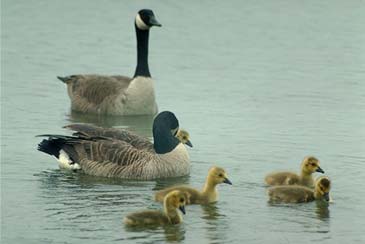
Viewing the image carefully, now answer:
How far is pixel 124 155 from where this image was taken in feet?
42.9

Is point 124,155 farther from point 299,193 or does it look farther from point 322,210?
point 322,210

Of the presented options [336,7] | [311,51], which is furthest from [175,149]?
[336,7]

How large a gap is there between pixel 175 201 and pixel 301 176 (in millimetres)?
2076

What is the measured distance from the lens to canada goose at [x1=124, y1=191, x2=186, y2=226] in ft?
35.6

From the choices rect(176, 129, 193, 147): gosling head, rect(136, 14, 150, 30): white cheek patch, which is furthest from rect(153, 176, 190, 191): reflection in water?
rect(136, 14, 150, 30): white cheek patch

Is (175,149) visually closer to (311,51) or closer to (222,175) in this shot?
(222,175)

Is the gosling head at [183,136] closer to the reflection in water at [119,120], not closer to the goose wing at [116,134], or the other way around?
the goose wing at [116,134]

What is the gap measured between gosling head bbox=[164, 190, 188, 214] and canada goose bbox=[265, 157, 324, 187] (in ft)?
5.28

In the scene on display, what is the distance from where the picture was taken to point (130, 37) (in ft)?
69.7

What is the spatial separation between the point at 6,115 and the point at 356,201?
18.0ft

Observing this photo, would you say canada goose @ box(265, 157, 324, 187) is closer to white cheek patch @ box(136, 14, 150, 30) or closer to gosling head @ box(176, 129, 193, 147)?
gosling head @ box(176, 129, 193, 147)

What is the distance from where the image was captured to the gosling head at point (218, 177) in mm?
11844

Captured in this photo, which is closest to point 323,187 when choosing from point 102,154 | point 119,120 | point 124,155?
point 124,155

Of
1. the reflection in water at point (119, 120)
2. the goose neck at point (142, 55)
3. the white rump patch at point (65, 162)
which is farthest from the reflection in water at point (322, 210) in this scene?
the goose neck at point (142, 55)
